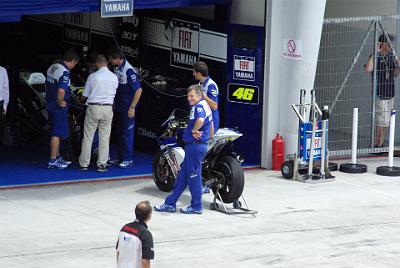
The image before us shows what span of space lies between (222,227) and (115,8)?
3.90 m

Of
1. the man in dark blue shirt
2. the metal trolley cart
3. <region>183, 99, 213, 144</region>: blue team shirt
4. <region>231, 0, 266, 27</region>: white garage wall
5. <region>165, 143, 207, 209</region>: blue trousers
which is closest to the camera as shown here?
<region>183, 99, 213, 144</region>: blue team shirt

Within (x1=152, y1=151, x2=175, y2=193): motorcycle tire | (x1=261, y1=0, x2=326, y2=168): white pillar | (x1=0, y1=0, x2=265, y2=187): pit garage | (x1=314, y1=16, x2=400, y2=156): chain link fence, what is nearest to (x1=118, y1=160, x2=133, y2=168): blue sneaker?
(x1=0, y1=0, x2=265, y2=187): pit garage

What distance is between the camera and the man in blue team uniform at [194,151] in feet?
39.8

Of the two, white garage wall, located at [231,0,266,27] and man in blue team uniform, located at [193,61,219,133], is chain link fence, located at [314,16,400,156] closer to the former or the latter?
white garage wall, located at [231,0,266,27]

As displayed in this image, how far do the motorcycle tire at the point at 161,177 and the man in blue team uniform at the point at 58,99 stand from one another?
1.84 metres

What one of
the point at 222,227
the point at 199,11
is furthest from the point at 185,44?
the point at 222,227

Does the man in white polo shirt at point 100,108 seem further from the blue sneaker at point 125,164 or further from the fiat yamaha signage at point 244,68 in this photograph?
the fiat yamaha signage at point 244,68

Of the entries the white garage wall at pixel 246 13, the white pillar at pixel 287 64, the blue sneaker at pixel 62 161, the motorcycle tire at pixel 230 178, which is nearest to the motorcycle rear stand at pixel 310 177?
the white pillar at pixel 287 64

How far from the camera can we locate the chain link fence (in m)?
16.3

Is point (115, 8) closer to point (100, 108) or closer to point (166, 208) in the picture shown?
point (100, 108)

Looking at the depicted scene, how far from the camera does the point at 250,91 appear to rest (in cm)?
1553

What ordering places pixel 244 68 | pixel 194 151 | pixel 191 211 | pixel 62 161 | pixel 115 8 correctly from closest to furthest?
pixel 194 151
pixel 191 211
pixel 115 8
pixel 62 161
pixel 244 68

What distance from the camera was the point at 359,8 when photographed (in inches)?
720

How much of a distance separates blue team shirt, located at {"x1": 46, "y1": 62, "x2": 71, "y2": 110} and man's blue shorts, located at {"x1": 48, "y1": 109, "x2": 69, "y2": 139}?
88 mm
